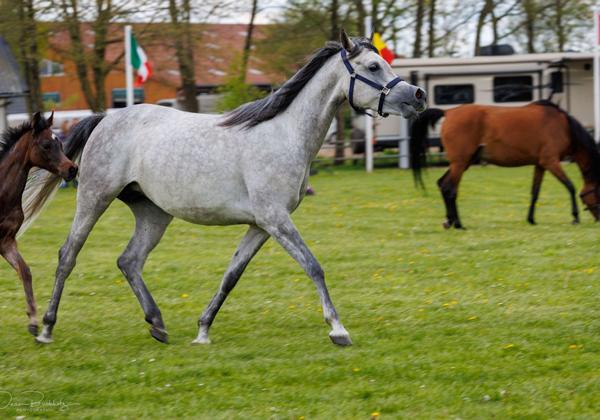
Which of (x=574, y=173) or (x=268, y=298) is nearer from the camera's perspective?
(x=268, y=298)

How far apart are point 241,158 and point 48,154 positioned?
1.82 m

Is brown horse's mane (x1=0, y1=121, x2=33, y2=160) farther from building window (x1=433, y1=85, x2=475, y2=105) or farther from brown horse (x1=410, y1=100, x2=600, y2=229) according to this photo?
building window (x1=433, y1=85, x2=475, y2=105)

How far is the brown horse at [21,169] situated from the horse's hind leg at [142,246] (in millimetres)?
634

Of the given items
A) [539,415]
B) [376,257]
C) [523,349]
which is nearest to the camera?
[539,415]

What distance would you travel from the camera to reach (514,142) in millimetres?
14938

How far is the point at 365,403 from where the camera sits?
5.59 m

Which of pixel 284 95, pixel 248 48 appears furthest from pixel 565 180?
pixel 248 48

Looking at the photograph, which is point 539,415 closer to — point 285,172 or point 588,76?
point 285,172

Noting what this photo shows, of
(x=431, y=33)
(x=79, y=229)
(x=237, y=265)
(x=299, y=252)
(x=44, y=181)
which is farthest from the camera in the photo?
(x=431, y=33)

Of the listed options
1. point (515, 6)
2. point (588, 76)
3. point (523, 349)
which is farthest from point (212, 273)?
point (515, 6)

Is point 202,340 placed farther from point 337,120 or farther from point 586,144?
point 337,120

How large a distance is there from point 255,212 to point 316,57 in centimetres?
126

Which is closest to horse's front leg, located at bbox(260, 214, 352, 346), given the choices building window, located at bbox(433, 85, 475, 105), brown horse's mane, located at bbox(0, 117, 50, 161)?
brown horse's mane, located at bbox(0, 117, 50, 161)

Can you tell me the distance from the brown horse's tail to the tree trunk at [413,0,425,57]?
25539 millimetres
